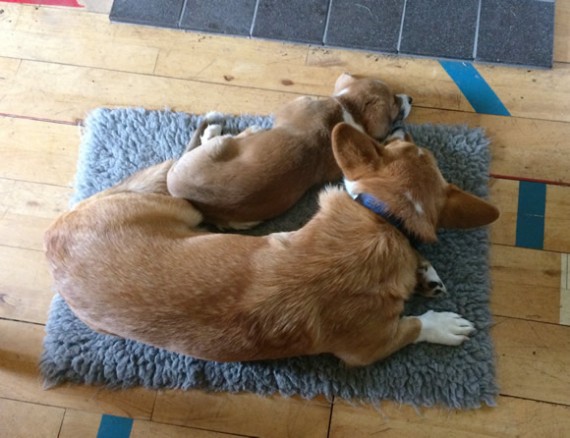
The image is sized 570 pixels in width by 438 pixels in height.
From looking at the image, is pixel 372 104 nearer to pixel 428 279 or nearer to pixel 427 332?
pixel 428 279

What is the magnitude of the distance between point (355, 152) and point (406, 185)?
0.20 m

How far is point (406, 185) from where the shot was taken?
193 cm

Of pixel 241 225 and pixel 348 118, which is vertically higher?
pixel 348 118

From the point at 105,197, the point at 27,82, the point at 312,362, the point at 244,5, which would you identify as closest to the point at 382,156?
the point at 312,362

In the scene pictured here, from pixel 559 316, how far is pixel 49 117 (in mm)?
2411

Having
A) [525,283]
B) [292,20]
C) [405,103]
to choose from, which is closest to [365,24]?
[292,20]

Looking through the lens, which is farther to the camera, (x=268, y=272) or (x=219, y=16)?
(x=219, y=16)

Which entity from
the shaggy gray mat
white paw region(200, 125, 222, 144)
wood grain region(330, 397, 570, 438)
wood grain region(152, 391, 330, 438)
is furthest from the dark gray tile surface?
wood grain region(152, 391, 330, 438)

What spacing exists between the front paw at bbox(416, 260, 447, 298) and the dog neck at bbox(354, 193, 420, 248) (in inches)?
16.2

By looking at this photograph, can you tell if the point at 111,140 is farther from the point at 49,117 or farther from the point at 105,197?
the point at 105,197

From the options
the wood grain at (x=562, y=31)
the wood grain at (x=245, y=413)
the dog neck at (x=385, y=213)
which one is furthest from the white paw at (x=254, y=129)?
the wood grain at (x=562, y=31)

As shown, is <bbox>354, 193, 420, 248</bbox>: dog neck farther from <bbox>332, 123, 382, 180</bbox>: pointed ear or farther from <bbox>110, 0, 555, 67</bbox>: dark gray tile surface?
<bbox>110, 0, 555, 67</bbox>: dark gray tile surface

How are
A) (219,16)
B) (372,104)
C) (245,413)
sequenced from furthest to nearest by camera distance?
(219,16)
(372,104)
(245,413)

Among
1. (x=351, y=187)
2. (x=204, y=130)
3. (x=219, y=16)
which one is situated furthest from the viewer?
(x=219, y=16)
